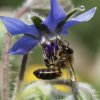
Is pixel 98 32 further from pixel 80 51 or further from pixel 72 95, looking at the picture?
pixel 72 95

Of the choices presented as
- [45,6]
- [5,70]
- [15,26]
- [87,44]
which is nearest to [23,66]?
[5,70]

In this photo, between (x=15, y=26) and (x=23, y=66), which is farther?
(x=23, y=66)

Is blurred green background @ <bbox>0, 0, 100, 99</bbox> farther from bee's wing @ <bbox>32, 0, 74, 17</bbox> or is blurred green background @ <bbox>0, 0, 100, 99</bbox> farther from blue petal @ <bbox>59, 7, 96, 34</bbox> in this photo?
blue petal @ <bbox>59, 7, 96, 34</bbox>

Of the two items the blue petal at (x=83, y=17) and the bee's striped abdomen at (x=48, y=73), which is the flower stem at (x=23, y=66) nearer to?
the bee's striped abdomen at (x=48, y=73)

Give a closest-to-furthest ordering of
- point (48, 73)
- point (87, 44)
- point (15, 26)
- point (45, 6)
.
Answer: point (15, 26) → point (48, 73) → point (45, 6) → point (87, 44)

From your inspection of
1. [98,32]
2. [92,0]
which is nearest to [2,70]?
[92,0]

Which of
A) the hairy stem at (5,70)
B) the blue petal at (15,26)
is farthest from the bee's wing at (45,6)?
the blue petal at (15,26)

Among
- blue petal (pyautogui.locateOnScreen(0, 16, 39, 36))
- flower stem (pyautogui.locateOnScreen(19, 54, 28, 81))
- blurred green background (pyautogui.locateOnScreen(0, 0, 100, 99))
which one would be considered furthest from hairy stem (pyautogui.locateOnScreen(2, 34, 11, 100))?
blurred green background (pyautogui.locateOnScreen(0, 0, 100, 99))

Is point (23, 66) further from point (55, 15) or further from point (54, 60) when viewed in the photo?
point (55, 15)
